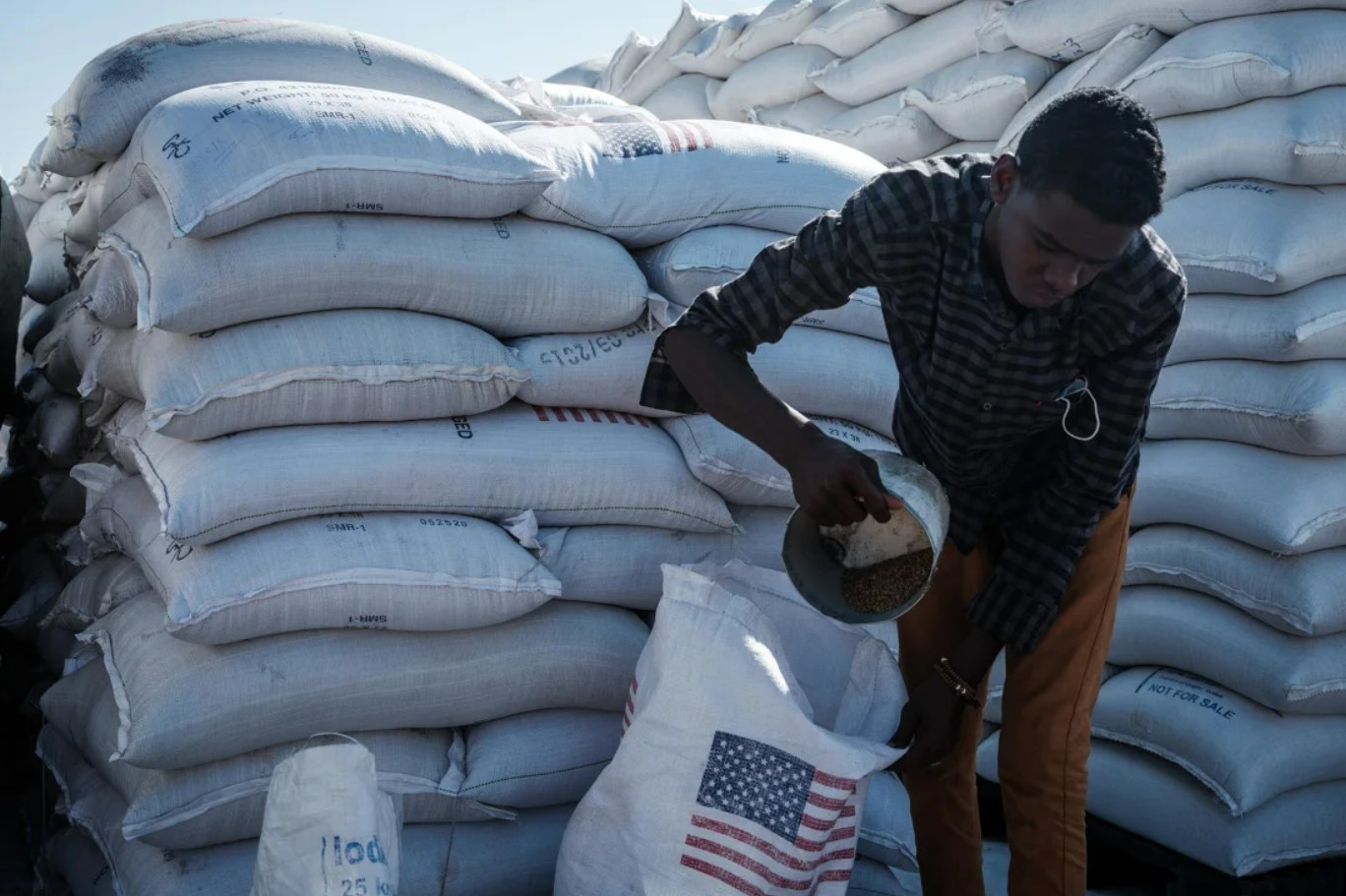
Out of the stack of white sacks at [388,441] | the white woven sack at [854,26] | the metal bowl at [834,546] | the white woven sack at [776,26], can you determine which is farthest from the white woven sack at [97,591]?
the white woven sack at [776,26]

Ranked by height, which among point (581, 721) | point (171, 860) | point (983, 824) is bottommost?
point (983, 824)

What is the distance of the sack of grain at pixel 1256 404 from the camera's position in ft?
8.89

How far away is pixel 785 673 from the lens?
2.04 metres

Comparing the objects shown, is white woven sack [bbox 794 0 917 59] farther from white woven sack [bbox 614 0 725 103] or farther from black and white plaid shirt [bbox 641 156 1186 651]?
black and white plaid shirt [bbox 641 156 1186 651]

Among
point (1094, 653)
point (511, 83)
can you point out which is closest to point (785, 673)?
point (1094, 653)

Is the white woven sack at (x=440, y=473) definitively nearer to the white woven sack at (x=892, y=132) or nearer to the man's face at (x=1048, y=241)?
the man's face at (x=1048, y=241)

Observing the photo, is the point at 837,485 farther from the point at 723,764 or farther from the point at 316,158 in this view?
the point at 316,158

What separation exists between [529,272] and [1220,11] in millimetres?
1745

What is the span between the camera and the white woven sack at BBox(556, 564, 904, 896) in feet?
6.43

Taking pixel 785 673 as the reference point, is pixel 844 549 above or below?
above

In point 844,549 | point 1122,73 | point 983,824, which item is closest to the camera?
point 844,549

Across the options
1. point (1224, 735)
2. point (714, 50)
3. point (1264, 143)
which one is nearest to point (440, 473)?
point (1224, 735)

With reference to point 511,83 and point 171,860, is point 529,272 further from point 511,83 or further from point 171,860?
point 171,860

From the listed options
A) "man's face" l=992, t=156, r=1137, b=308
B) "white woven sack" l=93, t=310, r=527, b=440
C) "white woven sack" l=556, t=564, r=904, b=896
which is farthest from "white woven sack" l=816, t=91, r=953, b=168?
"man's face" l=992, t=156, r=1137, b=308
